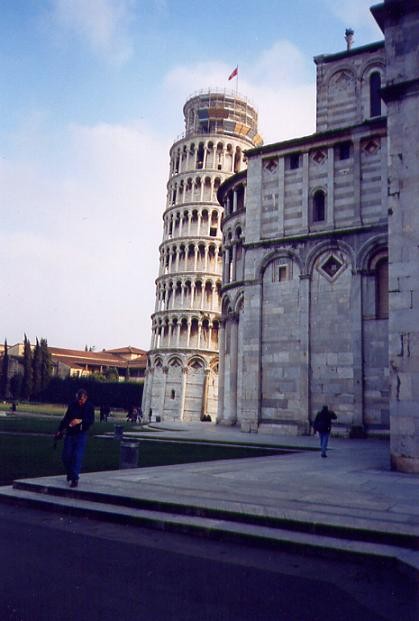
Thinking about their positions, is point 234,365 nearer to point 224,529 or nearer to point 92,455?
point 92,455

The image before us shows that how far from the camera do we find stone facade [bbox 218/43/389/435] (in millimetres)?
26078

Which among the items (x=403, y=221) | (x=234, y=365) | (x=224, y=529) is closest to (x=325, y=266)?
(x=234, y=365)

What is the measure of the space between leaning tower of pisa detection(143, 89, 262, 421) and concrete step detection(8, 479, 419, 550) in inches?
1991

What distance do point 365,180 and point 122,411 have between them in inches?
2305

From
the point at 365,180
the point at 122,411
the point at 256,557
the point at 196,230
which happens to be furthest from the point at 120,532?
the point at 122,411

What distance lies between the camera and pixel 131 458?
12.5 metres

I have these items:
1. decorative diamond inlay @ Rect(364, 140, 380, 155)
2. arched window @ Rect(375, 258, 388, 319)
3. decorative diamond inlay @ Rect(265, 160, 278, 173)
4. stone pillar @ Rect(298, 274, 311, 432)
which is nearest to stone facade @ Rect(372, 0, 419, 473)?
arched window @ Rect(375, 258, 388, 319)

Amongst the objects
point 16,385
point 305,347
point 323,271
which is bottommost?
point 16,385

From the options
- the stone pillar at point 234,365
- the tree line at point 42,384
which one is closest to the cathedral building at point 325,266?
the stone pillar at point 234,365

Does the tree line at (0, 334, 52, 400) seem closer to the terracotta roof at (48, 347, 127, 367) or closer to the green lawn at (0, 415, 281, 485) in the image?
the terracotta roof at (48, 347, 127, 367)

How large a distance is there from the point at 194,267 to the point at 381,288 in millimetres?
42601

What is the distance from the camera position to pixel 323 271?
28.0m

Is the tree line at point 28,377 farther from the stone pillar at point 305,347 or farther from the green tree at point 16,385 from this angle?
the stone pillar at point 305,347

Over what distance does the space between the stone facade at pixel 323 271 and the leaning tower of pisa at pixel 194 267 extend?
105 ft
